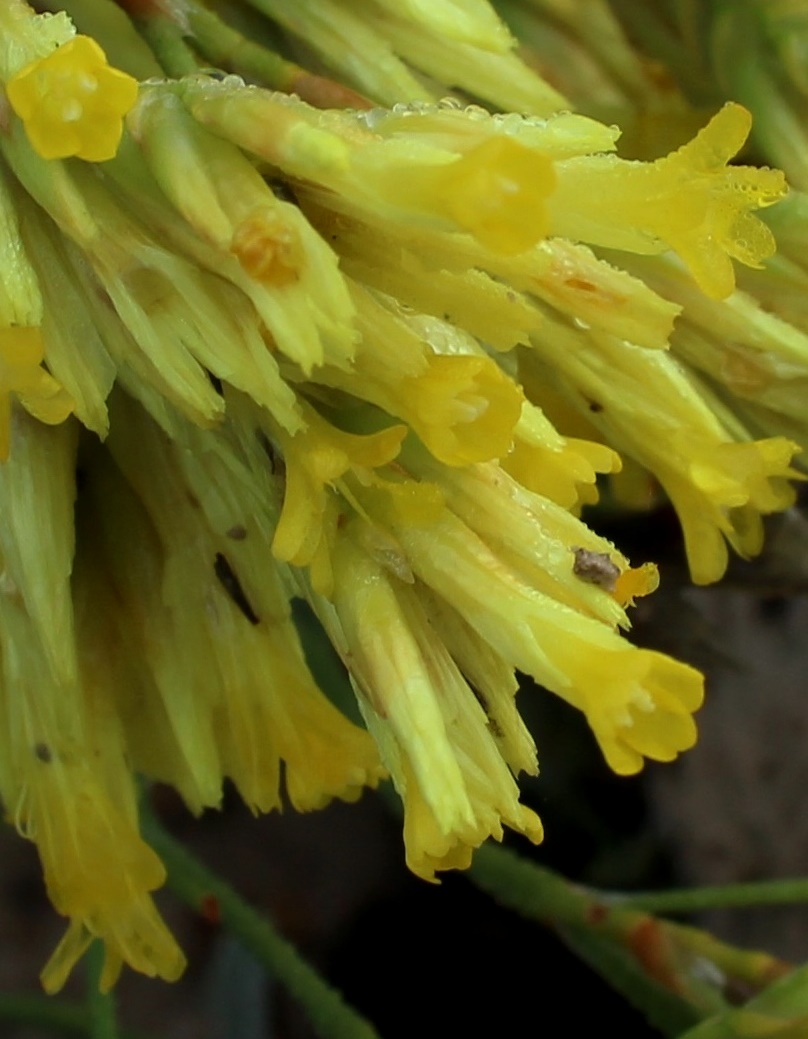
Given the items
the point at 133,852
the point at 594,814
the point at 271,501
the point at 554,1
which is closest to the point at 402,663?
the point at 271,501

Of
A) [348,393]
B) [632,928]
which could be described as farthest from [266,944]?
[348,393]

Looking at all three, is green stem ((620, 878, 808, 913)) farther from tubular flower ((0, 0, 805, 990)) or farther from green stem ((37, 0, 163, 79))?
green stem ((37, 0, 163, 79))

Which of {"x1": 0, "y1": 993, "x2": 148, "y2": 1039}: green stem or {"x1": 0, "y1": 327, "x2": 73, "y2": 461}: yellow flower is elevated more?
{"x1": 0, "y1": 327, "x2": 73, "y2": 461}: yellow flower

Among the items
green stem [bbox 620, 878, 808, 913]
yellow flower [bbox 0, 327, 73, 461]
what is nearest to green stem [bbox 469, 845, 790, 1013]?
green stem [bbox 620, 878, 808, 913]

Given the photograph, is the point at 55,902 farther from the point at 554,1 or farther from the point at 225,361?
the point at 554,1

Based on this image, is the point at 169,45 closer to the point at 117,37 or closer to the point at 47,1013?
the point at 117,37

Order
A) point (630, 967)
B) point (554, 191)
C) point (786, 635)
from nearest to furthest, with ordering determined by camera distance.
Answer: point (554, 191) < point (630, 967) < point (786, 635)
